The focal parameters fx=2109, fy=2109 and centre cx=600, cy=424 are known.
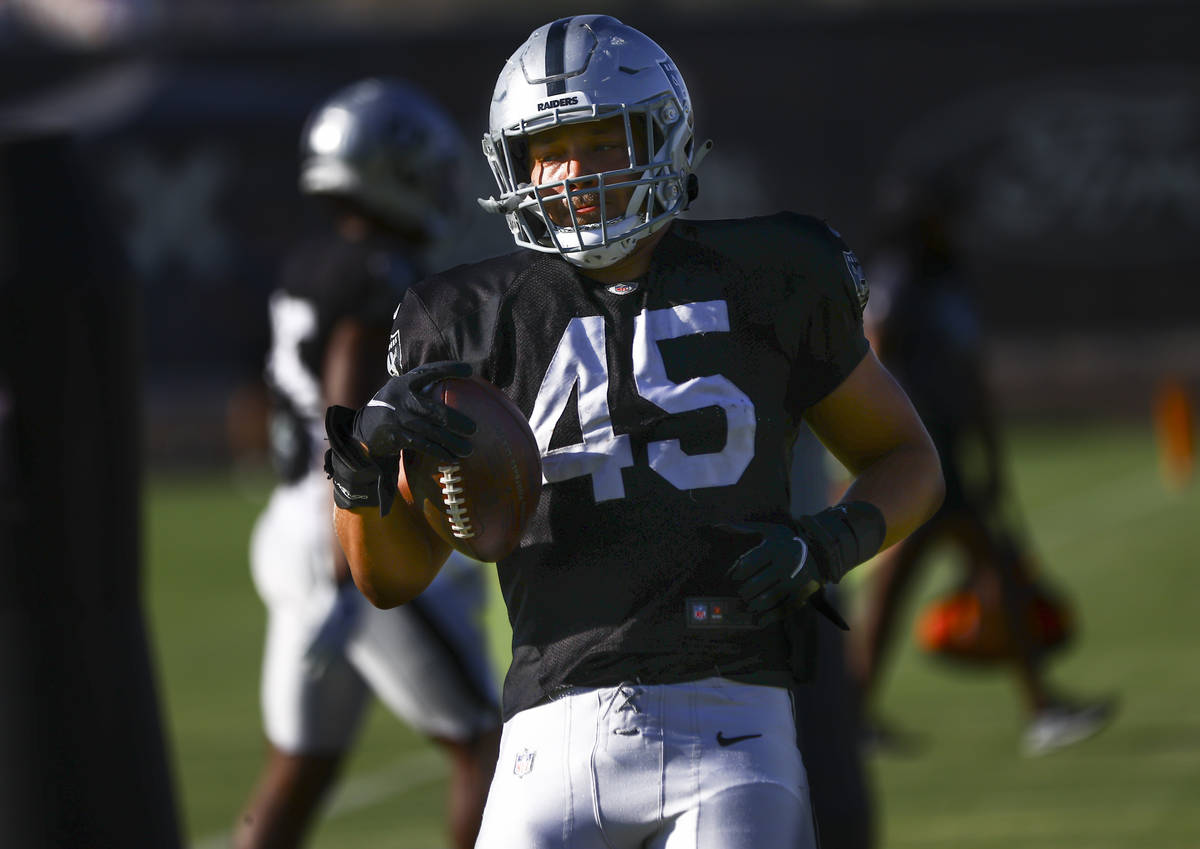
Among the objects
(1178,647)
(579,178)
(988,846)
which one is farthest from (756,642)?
(1178,647)

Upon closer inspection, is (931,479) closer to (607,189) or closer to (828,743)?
(607,189)

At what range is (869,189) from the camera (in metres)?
20.0

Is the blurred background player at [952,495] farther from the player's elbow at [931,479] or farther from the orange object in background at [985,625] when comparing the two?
the player's elbow at [931,479]

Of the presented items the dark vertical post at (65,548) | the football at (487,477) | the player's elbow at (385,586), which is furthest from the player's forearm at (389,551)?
the dark vertical post at (65,548)

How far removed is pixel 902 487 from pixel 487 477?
2.04ft

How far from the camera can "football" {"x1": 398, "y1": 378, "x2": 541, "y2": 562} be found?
9.45ft

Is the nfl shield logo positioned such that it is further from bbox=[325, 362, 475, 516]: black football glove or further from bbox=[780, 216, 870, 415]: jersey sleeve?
bbox=[780, 216, 870, 415]: jersey sleeve

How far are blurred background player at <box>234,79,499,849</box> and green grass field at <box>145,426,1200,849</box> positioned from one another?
340mm

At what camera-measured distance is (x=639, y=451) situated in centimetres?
295

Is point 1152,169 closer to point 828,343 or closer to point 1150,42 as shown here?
point 1150,42

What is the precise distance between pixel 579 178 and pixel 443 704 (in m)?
1.90

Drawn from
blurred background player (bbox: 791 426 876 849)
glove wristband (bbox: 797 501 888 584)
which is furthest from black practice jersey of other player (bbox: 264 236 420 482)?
glove wristband (bbox: 797 501 888 584)

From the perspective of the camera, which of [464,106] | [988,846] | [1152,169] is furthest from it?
[464,106]

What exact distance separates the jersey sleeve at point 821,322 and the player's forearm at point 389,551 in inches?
22.6
